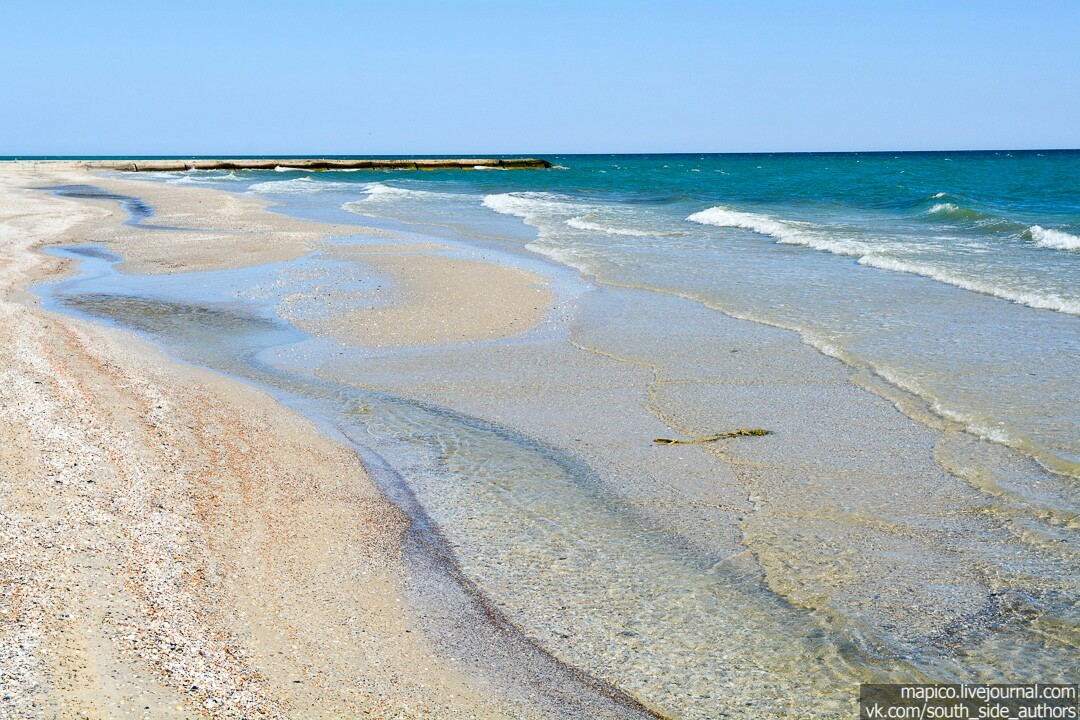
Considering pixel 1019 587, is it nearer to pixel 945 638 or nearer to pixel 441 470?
pixel 945 638

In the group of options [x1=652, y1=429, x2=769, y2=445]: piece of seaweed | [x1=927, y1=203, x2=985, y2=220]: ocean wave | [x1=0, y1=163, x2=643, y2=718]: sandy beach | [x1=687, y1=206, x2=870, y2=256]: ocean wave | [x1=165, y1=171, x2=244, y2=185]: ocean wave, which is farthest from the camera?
[x1=165, y1=171, x2=244, y2=185]: ocean wave

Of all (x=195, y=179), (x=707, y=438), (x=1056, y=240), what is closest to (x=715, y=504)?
(x=707, y=438)

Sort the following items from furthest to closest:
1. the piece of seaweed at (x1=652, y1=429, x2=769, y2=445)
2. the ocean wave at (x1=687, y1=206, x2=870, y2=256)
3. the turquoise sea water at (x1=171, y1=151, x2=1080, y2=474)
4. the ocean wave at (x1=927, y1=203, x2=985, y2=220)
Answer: the ocean wave at (x1=927, y1=203, x2=985, y2=220), the ocean wave at (x1=687, y1=206, x2=870, y2=256), the turquoise sea water at (x1=171, y1=151, x2=1080, y2=474), the piece of seaweed at (x1=652, y1=429, x2=769, y2=445)

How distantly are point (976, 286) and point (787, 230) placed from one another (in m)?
10.1

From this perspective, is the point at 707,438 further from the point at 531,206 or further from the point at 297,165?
the point at 297,165

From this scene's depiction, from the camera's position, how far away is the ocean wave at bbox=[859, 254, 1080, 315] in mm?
12328

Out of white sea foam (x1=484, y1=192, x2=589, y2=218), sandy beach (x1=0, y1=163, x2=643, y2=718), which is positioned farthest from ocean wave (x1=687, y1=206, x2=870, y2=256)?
sandy beach (x1=0, y1=163, x2=643, y2=718)

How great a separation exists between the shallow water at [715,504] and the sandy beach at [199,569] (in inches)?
19.1

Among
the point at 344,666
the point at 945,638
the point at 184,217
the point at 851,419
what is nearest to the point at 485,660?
the point at 344,666

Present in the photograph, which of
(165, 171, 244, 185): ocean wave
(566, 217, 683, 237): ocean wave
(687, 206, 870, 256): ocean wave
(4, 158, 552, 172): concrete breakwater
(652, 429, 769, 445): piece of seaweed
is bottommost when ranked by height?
(165, 171, 244, 185): ocean wave

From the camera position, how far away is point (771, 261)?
58.3 ft

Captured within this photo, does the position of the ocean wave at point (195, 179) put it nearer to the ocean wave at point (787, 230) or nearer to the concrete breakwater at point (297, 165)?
the concrete breakwater at point (297, 165)

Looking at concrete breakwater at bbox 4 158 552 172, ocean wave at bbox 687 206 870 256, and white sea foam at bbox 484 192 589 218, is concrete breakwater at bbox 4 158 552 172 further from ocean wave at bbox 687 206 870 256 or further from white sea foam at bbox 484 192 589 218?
ocean wave at bbox 687 206 870 256

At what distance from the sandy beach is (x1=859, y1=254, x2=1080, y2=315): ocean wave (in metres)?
9.92
